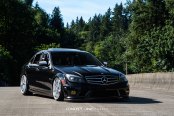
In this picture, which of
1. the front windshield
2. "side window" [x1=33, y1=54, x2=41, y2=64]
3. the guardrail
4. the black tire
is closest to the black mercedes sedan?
the front windshield

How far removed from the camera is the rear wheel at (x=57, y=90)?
13.6m

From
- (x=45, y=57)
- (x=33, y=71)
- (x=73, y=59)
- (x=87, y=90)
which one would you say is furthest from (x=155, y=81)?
(x=87, y=90)

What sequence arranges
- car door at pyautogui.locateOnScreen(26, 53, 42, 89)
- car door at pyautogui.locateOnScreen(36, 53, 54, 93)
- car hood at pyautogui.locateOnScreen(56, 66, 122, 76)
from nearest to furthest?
1. car hood at pyautogui.locateOnScreen(56, 66, 122, 76)
2. car door at pyautogui.locateOnScreen(36, 53, 54, 93)
3. car door at pyautogui.locateOnScreen(26, 53, 42, 89)

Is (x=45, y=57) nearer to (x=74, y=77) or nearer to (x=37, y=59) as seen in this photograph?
(x=37, y=59)

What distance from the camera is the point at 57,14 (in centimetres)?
14288

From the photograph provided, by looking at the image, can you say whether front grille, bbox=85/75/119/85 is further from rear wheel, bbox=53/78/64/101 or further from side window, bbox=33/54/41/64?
side window, bbox=33/54/41/64

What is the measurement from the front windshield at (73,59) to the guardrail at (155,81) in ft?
18.7

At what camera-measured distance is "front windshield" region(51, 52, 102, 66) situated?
14.7m

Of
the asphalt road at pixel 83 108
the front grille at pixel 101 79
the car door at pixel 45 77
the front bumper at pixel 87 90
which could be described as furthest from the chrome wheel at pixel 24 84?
the front grille at pixel 101 79

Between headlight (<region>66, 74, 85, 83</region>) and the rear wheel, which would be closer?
headlight (<region>66, 74, 85, 83</region>)

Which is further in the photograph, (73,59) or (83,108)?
(73,59)

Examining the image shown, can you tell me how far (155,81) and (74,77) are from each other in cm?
850

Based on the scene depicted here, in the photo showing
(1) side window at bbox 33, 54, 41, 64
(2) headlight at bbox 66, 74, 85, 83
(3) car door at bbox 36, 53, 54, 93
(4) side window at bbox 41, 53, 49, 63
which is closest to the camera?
(2) headlight at bbox 66, 74, 85, 83

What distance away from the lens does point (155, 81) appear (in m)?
21.3
